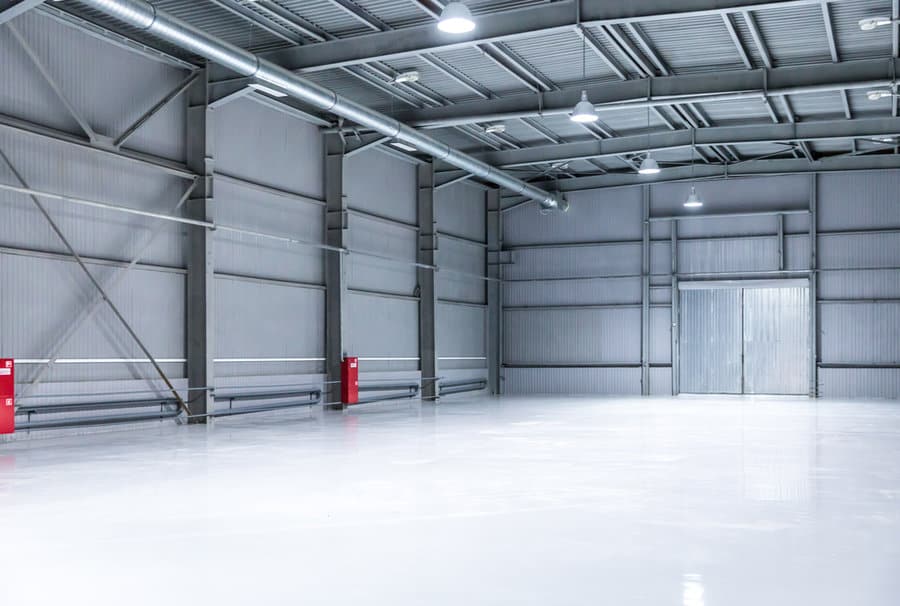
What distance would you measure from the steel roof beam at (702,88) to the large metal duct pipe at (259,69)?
2084 mm

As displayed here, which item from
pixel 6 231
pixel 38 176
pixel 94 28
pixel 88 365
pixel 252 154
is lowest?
pixel 88 365

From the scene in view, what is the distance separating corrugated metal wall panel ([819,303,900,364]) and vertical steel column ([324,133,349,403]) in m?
20.2

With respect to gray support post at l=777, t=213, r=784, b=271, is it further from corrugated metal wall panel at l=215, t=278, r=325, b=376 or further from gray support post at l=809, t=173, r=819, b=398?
corrugated metal wall panel at l=215, t=278, r=325, b=376

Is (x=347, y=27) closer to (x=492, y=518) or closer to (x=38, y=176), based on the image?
(x=38, y=176)

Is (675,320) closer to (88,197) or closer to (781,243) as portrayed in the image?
(781,243)

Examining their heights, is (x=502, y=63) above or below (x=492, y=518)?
above

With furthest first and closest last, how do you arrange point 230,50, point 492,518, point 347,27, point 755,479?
point 347,27
point 230,50
point 755,479
point 492,518

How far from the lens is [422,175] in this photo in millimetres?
35281

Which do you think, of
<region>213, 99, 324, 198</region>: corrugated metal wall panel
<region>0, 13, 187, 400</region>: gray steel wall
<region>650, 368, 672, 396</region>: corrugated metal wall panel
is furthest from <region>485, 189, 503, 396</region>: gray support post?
<region>0, 13, 187, 400</region>: gray steel wall

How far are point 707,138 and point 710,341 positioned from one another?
33.2ft

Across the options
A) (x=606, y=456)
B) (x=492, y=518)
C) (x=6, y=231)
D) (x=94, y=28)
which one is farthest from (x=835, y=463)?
(x=94, y=28)

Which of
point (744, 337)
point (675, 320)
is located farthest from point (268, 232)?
point (744, 337)

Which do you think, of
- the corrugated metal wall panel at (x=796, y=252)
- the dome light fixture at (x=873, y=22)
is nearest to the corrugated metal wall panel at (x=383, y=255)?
the corrugated metal wall panel at (x=796, y=252)

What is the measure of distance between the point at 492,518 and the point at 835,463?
25.9 feet
